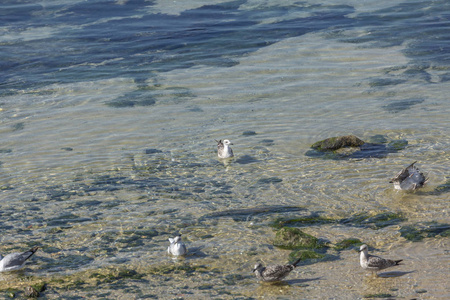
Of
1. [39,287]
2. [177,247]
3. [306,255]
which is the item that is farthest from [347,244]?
[39,287]

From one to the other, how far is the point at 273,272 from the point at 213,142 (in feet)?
28.6

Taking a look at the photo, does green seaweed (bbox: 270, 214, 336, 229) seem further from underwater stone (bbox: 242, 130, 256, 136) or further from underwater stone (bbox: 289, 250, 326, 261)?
underwater stone (bbox: 242, 130, 256, 136)

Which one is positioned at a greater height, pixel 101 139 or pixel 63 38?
pixel 63 38

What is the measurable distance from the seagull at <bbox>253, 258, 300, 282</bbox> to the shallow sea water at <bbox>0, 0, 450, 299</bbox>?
23cm

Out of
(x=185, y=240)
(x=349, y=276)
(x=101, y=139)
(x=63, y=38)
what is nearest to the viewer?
(x=349, y=276)

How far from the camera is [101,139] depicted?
18703mm

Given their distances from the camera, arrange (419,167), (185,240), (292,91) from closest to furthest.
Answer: (185,240)
(419,167)
(292,91)

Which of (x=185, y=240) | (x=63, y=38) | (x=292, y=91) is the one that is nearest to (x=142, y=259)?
(x=185, y=240)

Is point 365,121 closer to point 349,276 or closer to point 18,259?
point 349,276

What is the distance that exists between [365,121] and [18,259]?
11894 mm

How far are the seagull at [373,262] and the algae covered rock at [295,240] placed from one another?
1.25 metres

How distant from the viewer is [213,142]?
18.0m

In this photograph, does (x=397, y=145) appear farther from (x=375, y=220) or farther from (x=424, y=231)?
(x=424, y=231)

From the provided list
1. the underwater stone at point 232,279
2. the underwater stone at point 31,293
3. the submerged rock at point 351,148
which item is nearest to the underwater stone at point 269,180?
the submerged rock at point 351,148
